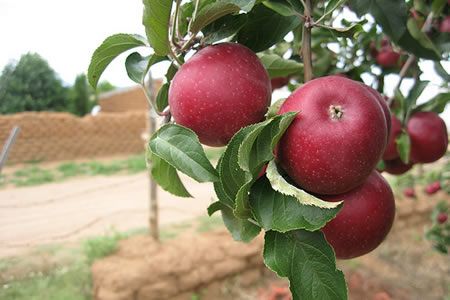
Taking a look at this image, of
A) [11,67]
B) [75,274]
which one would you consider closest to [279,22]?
[11,67]

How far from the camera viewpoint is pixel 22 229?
3238 mm

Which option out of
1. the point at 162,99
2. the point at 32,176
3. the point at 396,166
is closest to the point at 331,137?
the point at 162,99

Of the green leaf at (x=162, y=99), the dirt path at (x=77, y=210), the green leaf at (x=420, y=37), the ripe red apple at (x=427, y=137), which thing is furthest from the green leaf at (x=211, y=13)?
the dirt path at (x=77, y=210)

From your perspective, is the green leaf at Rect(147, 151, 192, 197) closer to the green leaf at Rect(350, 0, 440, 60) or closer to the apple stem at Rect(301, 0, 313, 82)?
the apple stem at Rect(301, 0, 313, 82)

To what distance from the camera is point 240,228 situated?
1.44ft

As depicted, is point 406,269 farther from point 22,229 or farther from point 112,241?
point 22,229

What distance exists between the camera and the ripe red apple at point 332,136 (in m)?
0.35

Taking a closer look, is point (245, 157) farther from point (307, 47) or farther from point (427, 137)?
point (427, 137)

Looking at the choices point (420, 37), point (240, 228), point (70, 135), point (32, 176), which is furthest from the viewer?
point (70, 135)

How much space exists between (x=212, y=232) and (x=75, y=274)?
886mm

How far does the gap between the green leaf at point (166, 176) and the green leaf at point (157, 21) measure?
116 millimetres

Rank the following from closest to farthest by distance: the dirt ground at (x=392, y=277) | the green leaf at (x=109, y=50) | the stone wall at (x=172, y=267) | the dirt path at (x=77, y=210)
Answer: the green leaf at (x=109, y=50) < the stone wall at (x=172, y=267) < the dirt ground at (x=392, y=277) < the dirt path at (x=77, y=210)

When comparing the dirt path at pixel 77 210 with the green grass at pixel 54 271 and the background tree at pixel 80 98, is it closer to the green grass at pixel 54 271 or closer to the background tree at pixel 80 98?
the green grass at pixel 54 271

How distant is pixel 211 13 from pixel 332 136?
0.49 feet
